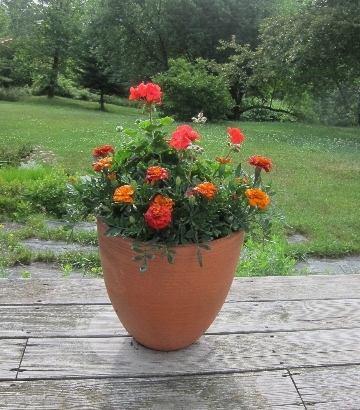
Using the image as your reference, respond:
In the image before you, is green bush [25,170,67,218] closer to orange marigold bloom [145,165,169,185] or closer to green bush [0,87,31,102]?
orange marigold bloom [145,165,169,185]

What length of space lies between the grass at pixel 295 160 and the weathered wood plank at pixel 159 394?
0.55 metres

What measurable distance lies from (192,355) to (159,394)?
0.63 ft

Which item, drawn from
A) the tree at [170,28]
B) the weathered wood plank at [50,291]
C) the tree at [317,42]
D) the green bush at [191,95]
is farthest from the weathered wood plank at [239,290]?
the tree at [170,28]

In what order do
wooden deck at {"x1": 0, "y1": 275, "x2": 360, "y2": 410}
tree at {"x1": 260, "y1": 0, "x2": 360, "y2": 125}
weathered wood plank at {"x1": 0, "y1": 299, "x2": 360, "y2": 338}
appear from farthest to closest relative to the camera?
tree at {"x1": 260, "y1": 0, "x2": 360, "y2": 125} → weathered wood plank at {"x1": 0, "y1": 299, "x2": 360, "y2": 338} → wooden deck at {"x1": 0, "y1": 275, "x2": 360, "y2": 410}

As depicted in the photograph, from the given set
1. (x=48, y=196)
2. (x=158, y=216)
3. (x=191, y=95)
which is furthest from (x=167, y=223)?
(x=191, y=95)

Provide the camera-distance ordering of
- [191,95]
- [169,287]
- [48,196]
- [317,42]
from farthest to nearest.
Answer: [191,95] → [317,42] → [48,196] → [169,287]

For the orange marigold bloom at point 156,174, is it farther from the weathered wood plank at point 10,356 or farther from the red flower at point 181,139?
the weathered wood plank at point 10,356

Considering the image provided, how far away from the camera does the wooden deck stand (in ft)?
3.95

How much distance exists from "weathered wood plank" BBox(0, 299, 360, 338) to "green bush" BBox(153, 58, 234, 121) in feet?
34.5

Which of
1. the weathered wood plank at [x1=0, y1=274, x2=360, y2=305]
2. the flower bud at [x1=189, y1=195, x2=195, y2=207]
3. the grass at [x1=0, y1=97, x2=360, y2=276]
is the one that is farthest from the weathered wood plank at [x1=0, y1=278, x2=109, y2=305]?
the grass at [x1=0, y1=97, x2=360, y2=276]

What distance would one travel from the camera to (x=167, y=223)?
1.12 m

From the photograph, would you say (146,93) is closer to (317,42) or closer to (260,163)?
(260,163)

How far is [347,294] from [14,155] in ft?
16.9

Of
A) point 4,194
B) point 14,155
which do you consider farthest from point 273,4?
point 4,194
